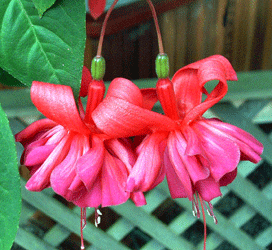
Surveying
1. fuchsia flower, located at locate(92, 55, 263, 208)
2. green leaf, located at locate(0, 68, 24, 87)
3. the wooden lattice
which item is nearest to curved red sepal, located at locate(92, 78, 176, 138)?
fuchsia flower, located at locate(92, 55, 263, 208)

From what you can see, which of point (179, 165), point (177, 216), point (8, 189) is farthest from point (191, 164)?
point (177, 216)

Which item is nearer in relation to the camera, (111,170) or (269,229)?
(111,170)

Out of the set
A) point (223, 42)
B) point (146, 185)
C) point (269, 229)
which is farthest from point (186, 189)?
point (223, 42)

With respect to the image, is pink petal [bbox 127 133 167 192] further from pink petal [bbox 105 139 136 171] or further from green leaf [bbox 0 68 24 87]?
green leaf [bbox 0 68 24 87]

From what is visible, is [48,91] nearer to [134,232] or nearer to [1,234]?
[1,234]

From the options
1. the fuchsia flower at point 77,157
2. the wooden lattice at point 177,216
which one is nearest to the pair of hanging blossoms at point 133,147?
the fuchsia flower at point 77,157
